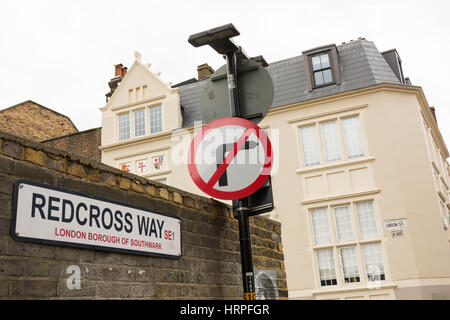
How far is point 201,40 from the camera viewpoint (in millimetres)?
4254

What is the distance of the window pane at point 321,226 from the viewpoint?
51.2 ft

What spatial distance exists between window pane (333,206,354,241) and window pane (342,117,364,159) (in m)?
1.85

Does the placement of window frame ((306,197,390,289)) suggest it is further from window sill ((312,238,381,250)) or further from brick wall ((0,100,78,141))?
brick wall ((0,100,78,141))

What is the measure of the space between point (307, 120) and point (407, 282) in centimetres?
622

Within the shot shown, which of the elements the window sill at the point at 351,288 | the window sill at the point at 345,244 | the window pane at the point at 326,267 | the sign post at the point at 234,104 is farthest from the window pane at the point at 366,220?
the sign post at the point at 234,104

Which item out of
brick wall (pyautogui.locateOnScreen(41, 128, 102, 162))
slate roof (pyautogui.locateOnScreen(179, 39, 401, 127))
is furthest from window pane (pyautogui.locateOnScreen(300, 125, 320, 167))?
brick wall (pyautogui.locateOnScreen(41, 128, 102, 162))

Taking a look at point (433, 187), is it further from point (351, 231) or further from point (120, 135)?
point (120, 135)

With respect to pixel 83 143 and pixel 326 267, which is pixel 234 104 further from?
pixel 83 143

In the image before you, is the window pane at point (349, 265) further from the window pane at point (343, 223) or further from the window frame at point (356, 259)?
the window pane at point (343, 223)

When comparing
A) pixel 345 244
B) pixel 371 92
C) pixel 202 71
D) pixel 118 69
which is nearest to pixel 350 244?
pixel 345 244

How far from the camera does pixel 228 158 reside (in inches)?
165

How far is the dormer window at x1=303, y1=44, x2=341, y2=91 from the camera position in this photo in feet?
56.3

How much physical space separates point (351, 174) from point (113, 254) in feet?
42.6
